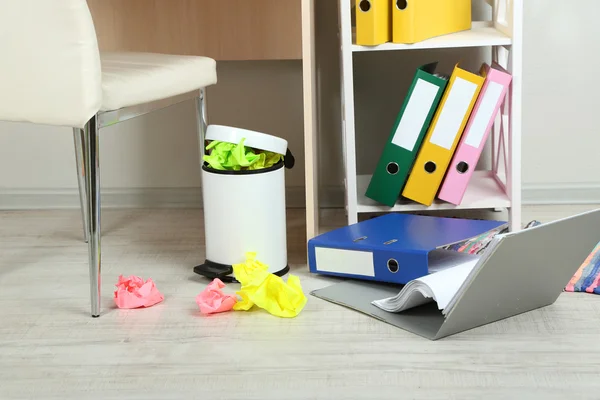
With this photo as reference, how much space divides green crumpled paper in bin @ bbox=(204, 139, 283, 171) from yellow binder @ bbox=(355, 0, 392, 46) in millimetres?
310

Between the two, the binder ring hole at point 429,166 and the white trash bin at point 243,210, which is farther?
the binder ring hole at point 429,166

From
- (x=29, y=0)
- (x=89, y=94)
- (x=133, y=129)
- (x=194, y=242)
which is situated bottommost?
(x=194, y=242)

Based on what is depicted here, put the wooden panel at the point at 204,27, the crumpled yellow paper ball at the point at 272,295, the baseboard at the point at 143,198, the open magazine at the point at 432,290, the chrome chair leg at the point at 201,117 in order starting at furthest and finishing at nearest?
the baseboard at the point at 143,198, the wooden panel at the point at 204,27, the chrome chair leg at the point at 201,117, the crumpled yellow paper ball at the point at 272,295, the open magazine at the point at 432,290

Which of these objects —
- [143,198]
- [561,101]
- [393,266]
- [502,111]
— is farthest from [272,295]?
[561,101]

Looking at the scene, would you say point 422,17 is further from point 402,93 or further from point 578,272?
point 578,272

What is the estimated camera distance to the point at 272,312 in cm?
152

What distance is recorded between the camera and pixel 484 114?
1812 mm

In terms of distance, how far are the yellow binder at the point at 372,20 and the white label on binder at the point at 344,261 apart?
421 mm

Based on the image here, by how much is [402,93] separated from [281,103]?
0.31 meters

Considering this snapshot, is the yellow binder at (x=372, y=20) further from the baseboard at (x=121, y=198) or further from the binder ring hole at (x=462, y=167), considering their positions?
the baseboard at (x=121, y=198)

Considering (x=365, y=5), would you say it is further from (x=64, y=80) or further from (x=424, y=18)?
(x=64, y=80)

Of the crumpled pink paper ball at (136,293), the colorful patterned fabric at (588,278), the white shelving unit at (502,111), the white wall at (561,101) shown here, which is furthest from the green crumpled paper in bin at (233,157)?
the white wall at (561,101)

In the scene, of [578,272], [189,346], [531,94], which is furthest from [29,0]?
[531,94]

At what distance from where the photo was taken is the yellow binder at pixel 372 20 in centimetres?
173
